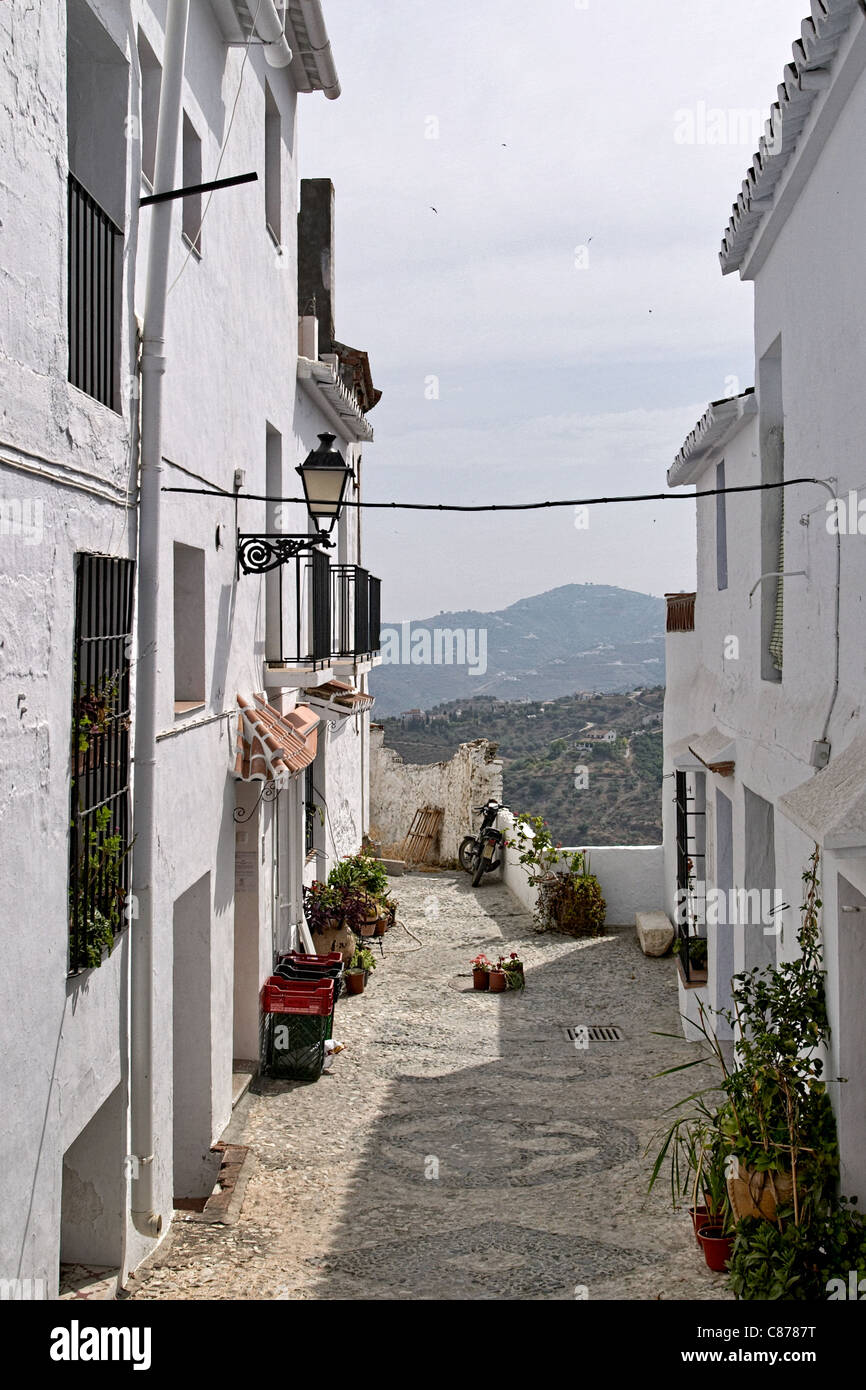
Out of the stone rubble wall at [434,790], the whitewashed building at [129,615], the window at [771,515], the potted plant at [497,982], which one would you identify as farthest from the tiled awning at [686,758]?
the stone rubble wall at [434,790]

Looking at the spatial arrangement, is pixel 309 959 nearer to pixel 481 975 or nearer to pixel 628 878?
pixel 481 975

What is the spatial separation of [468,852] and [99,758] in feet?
54.9

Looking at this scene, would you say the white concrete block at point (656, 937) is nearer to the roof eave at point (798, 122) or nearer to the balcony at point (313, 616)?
the balcony at point (313, 616)

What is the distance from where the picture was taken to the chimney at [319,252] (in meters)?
16.3

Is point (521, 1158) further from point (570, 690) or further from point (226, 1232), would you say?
point (570, 690)

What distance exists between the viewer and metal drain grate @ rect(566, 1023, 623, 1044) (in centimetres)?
1186

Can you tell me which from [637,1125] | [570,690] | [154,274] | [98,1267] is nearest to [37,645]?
[154,274]

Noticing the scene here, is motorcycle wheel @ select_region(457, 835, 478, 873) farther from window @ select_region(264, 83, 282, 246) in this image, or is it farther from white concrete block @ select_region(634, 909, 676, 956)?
window @ select_region(264, 83, 282, 246)

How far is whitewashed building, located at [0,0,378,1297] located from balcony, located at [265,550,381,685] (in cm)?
9

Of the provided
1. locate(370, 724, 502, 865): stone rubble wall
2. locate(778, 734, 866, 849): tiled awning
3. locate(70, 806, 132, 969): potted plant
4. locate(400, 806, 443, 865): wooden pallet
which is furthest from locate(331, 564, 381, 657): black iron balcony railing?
locate(400, 806, 443, 865): wooden pallet

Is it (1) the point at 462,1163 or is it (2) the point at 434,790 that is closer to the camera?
(1) the point at 462,1163

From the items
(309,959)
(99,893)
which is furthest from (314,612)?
(99,893)

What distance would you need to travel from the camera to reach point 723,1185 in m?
6.59

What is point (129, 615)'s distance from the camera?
6.23 metres
